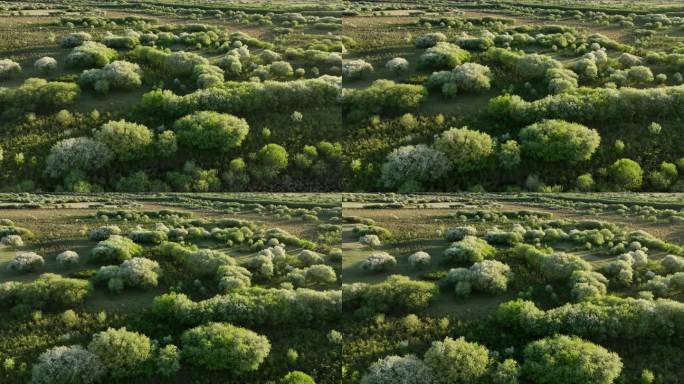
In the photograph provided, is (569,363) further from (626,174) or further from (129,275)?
(129,275)

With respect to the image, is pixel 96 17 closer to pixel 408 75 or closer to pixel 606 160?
pixel 408 75

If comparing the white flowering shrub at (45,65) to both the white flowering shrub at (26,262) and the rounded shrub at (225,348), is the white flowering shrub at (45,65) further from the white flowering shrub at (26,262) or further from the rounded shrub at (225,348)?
the rounded shrub at (225,348)

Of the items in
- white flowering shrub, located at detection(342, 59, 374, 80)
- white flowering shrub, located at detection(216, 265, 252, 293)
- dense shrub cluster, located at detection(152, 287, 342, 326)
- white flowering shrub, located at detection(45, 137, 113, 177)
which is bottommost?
dense shrub cluster, located at detection(152, 287, 342, 326)

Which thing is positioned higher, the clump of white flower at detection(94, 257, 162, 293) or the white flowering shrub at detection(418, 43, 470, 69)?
the white flowering shrub at detection(418, 43, 470, 69)

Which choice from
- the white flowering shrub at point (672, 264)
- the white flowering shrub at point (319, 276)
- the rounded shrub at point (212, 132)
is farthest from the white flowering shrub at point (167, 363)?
the white flowering shrub at point (672, 264)

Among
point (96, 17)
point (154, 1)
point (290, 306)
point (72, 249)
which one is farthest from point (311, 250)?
point (154, 1)

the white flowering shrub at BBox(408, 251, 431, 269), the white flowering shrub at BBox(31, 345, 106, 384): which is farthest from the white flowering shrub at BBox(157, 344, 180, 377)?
the white flowering shrub at BBox(408, 251, 431, 269)

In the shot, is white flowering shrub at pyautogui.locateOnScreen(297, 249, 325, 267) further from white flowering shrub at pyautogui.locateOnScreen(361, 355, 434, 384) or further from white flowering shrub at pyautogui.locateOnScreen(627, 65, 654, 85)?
white flowering shrub at pyautogui.locateOnScreen(627, 65, 654, 85)
